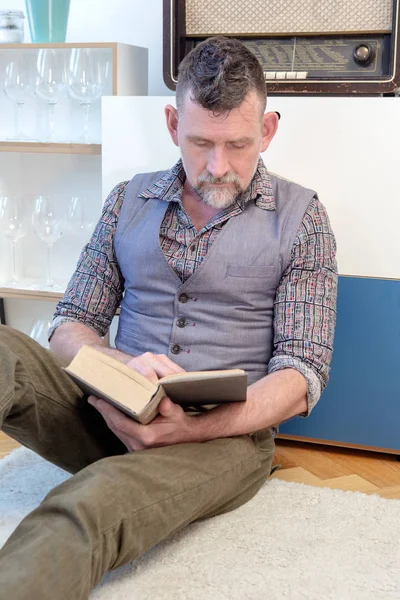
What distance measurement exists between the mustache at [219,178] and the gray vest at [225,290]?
10 centimetres

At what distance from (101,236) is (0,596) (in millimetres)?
911

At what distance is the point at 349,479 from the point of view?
187 centimetres

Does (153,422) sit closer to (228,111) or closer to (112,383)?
(112,383)

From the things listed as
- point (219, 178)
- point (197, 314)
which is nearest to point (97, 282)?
point (197, 314)

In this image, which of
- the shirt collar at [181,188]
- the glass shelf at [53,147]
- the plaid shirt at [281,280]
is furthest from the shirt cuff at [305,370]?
the glass shelf at [53,147]

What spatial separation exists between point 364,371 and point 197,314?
1.74 ft

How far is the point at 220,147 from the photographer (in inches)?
60.0

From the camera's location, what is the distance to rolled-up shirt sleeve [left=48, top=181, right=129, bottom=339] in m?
1.74

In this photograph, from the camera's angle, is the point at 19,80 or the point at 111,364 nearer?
the point at 111,364

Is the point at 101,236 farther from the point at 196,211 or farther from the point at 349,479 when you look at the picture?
the point at 349,479

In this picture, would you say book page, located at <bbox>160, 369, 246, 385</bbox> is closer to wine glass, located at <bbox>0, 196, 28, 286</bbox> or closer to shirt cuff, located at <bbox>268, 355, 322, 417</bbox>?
shirt cuff, located at <bbox>268, 355, 322, 417</bbox>

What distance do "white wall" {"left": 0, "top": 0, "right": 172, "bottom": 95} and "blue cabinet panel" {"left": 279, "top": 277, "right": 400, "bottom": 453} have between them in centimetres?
97

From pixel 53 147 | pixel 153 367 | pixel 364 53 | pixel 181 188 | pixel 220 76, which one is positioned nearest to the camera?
pixel 153 367

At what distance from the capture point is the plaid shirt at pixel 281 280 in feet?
5.16
